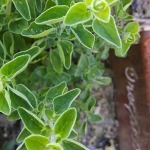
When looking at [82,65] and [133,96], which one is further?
[133,96]

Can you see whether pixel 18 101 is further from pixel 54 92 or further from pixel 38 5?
pixel 38 5

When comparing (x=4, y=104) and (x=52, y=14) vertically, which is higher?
(x=52, y=14)

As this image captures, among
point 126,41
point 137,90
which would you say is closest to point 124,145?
point 137,90

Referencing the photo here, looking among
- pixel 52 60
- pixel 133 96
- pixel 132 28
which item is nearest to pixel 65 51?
pixel 52 60

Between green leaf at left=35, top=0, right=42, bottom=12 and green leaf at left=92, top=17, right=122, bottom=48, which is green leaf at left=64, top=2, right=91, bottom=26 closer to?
green leaf at left=92, top=17, right=122, bottom=48

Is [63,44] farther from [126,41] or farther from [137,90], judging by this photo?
[137,90]

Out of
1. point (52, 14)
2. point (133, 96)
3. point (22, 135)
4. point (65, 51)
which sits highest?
point (52, 14)
